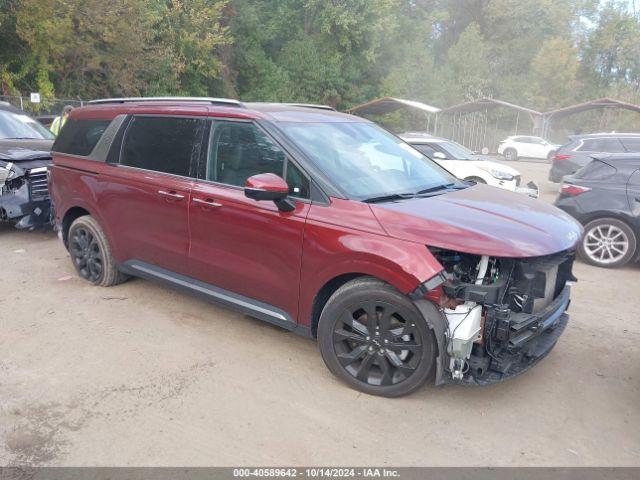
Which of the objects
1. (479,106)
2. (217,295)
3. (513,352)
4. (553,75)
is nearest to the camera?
(513,352)

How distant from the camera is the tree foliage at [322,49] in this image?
19016mm

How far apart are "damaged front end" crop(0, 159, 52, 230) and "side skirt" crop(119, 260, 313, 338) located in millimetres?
2701

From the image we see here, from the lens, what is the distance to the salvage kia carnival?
10.6 feet

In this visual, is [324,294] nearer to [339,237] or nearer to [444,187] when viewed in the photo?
[339,237]

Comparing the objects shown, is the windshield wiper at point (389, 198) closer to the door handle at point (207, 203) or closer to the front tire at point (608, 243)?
the door handle at point (207, 203)

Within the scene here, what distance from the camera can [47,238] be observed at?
7445 mm

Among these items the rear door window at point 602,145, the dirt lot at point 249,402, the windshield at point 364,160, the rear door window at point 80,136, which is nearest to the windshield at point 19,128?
the rear door window at point 80,136

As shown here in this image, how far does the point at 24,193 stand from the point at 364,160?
505cm

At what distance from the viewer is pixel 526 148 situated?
100ft

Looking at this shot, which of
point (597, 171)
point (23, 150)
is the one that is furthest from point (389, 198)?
point (23, 150)

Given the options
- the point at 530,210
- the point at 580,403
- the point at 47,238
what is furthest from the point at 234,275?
the point at 47,238

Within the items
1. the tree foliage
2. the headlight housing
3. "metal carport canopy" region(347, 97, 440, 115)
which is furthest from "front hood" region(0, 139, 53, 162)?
"metal carport canopy" region(347, 97, 440, 115)

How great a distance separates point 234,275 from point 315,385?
1044 mm

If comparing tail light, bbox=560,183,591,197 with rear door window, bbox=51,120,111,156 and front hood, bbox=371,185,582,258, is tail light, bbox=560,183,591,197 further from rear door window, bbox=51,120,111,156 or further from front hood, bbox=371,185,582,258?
rear door window, bbox=51,120,111,156
